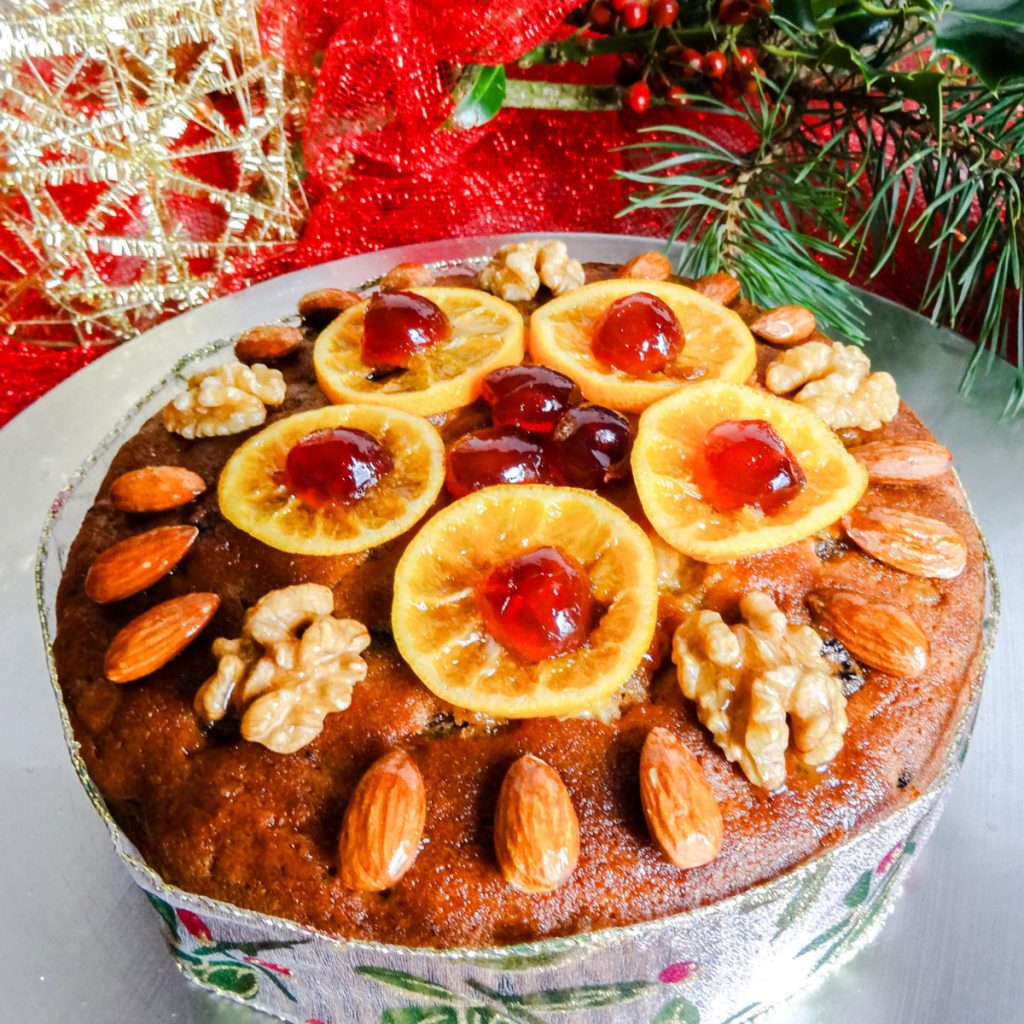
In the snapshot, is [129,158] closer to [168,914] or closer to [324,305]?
[324,305]

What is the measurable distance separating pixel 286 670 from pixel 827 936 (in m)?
0.89

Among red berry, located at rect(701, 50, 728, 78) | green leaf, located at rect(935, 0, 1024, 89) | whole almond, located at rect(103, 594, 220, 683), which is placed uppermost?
green leaf, located at rect(935, 0, 1024, 89)

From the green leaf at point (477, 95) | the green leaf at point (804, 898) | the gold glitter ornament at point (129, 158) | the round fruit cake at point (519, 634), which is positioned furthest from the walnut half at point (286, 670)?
the green leaf at point (477, 95)

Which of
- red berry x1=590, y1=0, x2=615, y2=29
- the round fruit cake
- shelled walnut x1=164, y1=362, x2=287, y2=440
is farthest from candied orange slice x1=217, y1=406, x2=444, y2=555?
red berry x1=590, y1=0, x2=615, y2=29

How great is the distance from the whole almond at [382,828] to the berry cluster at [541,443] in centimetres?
39

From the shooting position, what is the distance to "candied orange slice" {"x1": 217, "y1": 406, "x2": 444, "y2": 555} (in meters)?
1.29

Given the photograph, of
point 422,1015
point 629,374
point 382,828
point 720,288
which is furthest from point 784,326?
point 422,1015

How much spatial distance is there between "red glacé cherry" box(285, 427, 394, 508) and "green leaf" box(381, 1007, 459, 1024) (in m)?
0.67

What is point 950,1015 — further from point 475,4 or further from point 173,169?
point 173,169

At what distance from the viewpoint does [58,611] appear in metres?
1.43

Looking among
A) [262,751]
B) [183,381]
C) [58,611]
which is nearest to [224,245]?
[183,381]

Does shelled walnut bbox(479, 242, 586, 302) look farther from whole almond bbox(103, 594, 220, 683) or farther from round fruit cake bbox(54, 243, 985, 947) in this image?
whole almond bbox(103, 594, 220, 683)

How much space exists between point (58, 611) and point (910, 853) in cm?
133

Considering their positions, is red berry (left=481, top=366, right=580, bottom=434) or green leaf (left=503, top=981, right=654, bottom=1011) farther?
red berry (left=481, top=366, right=580, bottom=434)
